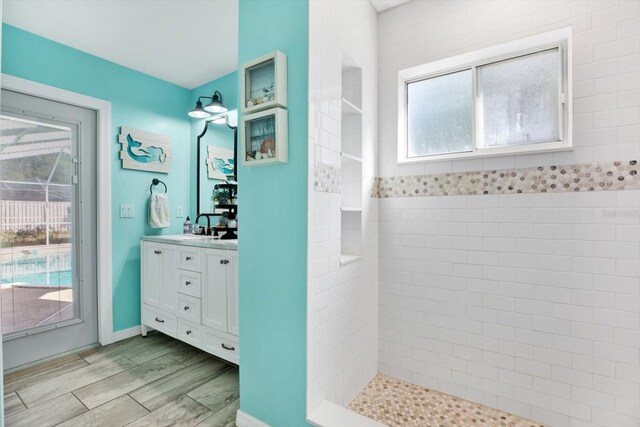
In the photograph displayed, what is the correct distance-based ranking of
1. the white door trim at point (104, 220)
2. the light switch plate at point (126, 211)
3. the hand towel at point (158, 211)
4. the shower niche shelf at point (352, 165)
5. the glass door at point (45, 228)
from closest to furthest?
1. the shower niche shelf at point (352, 165)
2. the glass door at point (45, 228)
3. the white door trim at point (104, 220)
4. the light switch plate at point (126, 211)
5. the hand towel at point (158, 211)

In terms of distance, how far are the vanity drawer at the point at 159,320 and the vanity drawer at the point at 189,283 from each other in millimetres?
299

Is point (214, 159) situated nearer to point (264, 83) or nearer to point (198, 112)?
point (198, 112)

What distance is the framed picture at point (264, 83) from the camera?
5.21 feet

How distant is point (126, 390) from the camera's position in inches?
83.4

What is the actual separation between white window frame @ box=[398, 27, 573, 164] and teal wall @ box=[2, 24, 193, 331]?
7.69 feet

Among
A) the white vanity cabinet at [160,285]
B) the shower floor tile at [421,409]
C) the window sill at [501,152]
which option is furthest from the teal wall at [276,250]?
the white vanity cabinet at [160,285]

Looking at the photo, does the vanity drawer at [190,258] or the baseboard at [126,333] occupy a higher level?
the vanity drawer at [190,258]

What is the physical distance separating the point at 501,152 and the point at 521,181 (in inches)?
8.1

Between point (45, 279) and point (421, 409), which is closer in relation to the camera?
point (421, 409)

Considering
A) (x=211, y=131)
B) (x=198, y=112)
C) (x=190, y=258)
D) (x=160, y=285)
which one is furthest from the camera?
(x=211, y=131)

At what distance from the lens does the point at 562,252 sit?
178 cm

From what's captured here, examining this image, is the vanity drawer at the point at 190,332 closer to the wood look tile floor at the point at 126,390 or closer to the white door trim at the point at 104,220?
the wood look tile floor at the point at 126,390

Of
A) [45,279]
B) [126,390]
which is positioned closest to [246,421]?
[126,390]

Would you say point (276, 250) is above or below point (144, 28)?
below
